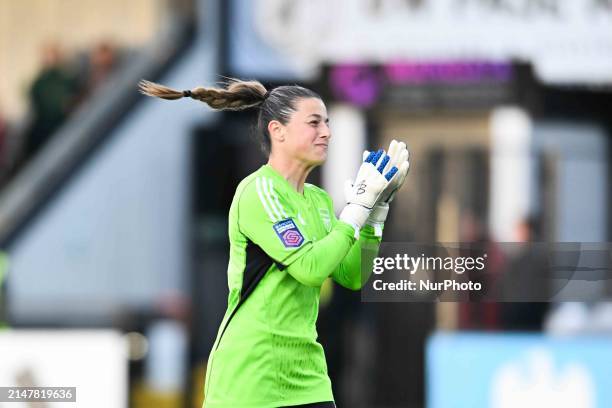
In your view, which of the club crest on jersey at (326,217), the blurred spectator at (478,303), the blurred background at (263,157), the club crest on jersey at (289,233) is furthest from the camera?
the blurred background at (263,157)

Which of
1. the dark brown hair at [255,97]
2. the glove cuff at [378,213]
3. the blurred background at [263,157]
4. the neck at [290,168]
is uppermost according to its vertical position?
the blurred background at [263,157]

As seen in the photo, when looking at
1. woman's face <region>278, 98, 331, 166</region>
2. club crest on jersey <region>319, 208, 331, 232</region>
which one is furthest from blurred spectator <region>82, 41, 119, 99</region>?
woman's face <region>278, 98, 331, 166</region>

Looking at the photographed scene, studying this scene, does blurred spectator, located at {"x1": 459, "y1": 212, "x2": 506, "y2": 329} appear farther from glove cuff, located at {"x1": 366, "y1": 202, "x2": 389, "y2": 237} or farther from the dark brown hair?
the dark brown hair

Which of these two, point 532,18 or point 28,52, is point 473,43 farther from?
point 28,52

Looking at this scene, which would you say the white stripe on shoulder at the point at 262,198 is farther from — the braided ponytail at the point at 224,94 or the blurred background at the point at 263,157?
the blurred background at the point at 263,157

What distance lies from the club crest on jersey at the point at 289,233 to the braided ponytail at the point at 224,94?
457 mm

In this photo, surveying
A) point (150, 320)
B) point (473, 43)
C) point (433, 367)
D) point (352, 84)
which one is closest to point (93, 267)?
point (150, 320)

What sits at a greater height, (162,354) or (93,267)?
(93,267)

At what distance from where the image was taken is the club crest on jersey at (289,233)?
4500 mm

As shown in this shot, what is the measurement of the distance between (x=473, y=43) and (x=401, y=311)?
291 centimetres

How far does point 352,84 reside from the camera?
1305 centimetres

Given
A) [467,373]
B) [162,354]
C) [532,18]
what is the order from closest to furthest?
[467,373] < [162,354] < [532,18]

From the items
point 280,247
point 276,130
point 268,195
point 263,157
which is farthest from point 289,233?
point 263,157

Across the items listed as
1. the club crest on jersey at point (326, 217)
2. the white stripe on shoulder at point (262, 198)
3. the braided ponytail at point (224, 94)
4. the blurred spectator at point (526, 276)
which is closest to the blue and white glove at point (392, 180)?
the club crest on jersey at point (326, 217)
